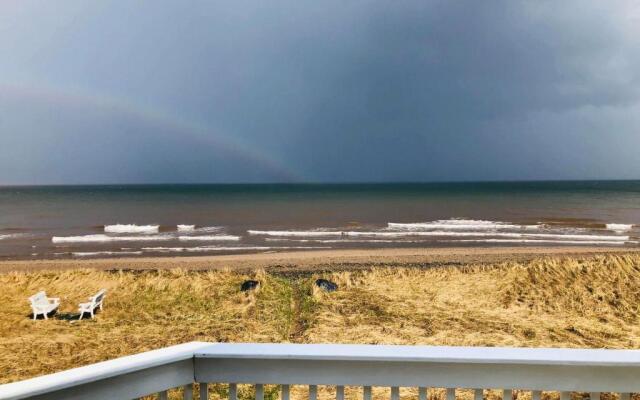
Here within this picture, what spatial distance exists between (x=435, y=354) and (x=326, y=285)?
23.0 ft

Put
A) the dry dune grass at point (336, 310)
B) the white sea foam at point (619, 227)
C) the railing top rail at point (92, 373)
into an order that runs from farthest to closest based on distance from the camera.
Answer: the white sea foam at point (619, 227) < the dry dune grass at point (336, 310) < the railing top rail at point (92, 373)

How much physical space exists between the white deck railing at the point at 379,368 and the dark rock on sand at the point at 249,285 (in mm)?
6687

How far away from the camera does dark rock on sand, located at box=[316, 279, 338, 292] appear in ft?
27.4

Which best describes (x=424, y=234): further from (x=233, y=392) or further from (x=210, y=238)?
(x=233, y=392)

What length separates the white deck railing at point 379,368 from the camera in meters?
1.50

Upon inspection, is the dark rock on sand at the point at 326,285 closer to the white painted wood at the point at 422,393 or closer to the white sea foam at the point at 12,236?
the white painted wood at the point at 422,393

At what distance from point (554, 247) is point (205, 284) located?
58.2ft

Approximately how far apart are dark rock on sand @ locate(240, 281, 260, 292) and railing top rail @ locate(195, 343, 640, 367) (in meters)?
6.77

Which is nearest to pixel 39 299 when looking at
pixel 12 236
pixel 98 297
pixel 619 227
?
pixel 98 297

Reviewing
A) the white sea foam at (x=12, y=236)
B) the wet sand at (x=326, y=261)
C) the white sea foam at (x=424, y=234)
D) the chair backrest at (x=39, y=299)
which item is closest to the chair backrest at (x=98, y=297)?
the chair backrest at (x=39, y=299)

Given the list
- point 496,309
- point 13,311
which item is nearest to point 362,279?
point 496,309

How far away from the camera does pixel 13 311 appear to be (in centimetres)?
759

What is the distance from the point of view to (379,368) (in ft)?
5.15

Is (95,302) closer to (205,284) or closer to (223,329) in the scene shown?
(205,284)
